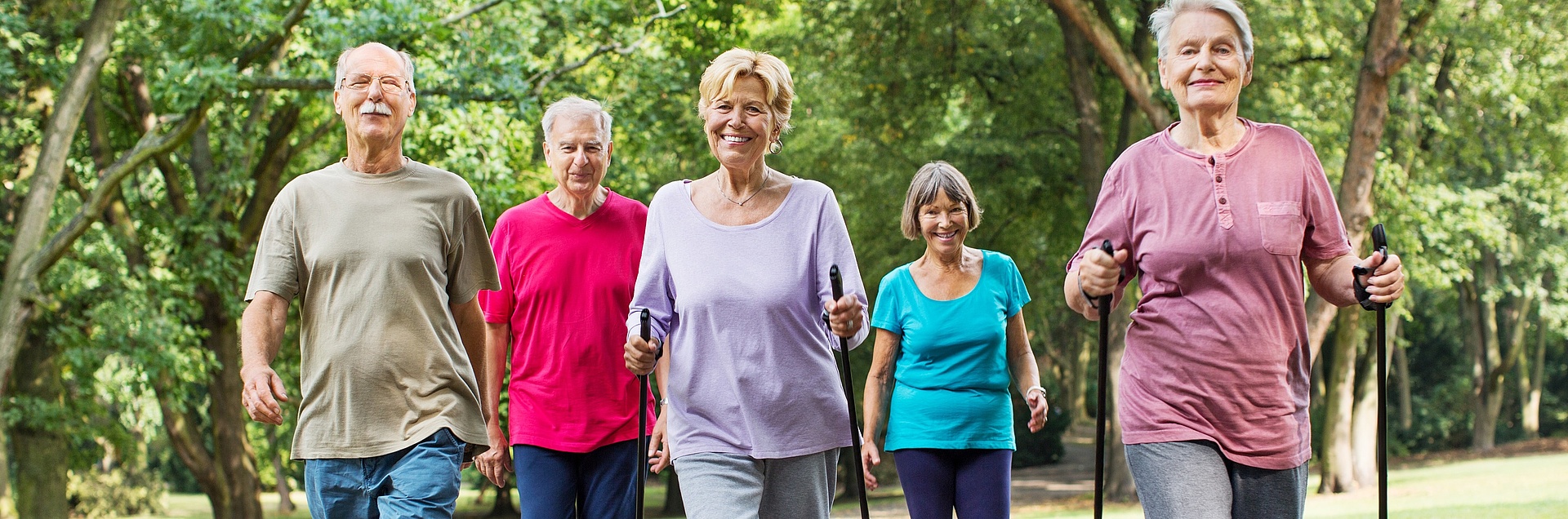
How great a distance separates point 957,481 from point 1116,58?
452 inches

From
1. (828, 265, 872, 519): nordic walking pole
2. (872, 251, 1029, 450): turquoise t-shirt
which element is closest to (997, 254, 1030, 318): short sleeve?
(872, 251, 1029, 450): turquoise t-shirt

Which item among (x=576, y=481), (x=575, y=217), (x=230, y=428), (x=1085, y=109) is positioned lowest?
(x=230, y=428)

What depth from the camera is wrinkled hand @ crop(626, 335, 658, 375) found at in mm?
3723

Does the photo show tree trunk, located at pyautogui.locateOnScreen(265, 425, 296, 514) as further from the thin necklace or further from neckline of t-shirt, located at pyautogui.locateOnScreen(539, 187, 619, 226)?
the thin necklace

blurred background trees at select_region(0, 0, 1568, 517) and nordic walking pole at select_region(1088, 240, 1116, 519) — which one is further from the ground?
blurred background trees at select_region(0, 0, 1568, 517)

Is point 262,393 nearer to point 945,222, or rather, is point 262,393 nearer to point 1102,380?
point 1102,380

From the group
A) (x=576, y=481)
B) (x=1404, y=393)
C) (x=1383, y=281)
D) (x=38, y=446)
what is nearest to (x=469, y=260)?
(x=576, y=481)

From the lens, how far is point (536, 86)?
13953mm

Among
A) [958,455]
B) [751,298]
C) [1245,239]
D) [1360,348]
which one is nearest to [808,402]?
[751,298]

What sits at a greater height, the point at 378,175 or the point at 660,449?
the point at 378,175

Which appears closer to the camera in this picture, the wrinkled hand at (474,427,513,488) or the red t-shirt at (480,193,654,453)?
the red t-shirt at (480,193,654,453)

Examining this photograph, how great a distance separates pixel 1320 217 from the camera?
357cm

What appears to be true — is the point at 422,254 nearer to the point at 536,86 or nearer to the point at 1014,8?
the point at 536,86

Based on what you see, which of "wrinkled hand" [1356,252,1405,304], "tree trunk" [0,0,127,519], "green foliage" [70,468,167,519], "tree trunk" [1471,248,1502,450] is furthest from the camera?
"green foliage" [70,468,167,519]
